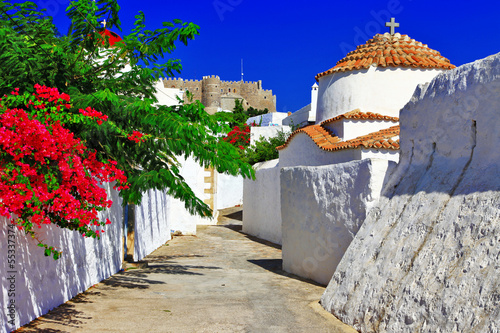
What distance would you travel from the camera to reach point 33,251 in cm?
598

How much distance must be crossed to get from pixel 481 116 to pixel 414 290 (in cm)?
207

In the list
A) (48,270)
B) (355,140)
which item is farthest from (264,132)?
(48,270)

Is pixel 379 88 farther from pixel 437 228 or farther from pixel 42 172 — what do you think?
pixel 42 172

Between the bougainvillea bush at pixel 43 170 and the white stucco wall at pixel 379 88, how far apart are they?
36.1 ft

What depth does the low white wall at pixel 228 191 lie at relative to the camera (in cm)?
3328

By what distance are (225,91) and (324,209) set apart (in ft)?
268

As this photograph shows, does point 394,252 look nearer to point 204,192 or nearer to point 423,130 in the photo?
point 423,130

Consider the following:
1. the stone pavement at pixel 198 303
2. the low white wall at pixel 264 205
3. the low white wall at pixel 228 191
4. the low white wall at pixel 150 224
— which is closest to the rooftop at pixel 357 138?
the low white wall at pixel 264 205

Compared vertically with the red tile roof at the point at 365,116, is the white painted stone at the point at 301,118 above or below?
above

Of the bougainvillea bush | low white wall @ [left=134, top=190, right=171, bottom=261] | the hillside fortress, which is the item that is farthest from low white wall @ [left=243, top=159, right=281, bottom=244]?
the hillside fortress

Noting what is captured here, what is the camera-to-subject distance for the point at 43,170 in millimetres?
5379

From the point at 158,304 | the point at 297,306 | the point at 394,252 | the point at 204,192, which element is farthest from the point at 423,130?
the point at 204,192

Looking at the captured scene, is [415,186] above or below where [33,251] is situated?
above

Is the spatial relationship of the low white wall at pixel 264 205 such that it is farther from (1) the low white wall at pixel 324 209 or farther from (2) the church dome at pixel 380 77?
(1) the low white wall at pixel 324 209
